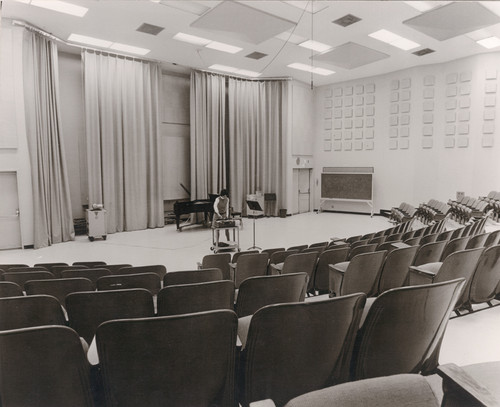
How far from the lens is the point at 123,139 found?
962 centimetres

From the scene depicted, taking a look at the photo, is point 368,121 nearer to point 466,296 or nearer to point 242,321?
point 466,296

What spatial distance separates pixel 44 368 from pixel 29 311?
815 mm

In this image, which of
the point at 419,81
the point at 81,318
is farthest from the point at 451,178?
the point at 81,318

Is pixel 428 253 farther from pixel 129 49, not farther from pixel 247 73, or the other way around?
pixel 247 73

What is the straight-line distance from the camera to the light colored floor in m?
2.44

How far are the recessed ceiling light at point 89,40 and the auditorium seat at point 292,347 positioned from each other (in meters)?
8.81

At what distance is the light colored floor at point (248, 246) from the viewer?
2.44m

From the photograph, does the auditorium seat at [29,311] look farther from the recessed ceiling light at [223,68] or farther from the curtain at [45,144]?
the recessed ceiling light at [223,68]

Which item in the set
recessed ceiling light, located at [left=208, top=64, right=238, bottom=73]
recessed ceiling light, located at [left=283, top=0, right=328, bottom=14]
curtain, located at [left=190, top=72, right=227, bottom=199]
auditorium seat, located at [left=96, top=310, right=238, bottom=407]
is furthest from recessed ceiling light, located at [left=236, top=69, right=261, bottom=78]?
auditorium seat, located at [left=96, top=310, right=238, bottom=407]

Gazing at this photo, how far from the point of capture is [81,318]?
196 cm

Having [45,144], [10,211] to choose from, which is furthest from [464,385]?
[45,144]

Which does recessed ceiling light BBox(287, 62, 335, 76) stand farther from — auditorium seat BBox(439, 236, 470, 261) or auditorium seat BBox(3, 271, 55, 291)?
auditorium seat BBox(3, 271, 55, 291)

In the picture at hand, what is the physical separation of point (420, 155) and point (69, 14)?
10554 millimetres

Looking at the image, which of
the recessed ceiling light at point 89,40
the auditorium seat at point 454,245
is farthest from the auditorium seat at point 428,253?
the recessed ceiling light at point 89,40
